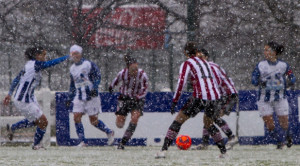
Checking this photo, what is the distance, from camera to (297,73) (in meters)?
14.4

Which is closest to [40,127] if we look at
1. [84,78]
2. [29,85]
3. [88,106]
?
[29,85]

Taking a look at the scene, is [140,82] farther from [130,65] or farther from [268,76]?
[268,76]

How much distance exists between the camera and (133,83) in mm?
11898

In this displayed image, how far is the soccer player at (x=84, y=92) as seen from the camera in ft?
38.1

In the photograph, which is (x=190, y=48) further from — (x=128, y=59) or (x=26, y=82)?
(x=26, y=82)

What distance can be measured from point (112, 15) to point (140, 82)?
340 centimetres

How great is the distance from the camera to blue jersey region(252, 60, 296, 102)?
11.4 meters

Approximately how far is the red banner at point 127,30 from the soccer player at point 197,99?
580 centimetres

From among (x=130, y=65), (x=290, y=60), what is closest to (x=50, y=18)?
(x=130, y=65)

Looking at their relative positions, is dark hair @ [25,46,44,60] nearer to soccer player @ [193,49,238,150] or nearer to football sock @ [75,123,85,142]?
football sock @ [75,123,85,142]

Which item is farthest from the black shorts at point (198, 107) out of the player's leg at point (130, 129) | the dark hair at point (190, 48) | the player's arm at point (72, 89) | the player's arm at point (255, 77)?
the player's arm at point (72, 89)

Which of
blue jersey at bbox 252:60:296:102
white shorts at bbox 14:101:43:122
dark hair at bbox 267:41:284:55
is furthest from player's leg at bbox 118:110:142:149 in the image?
dark hair at bbox 267:41:284:55

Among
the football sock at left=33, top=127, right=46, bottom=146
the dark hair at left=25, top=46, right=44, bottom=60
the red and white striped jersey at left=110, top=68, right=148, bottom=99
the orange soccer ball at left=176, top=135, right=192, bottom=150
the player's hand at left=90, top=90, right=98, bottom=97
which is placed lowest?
the orange soccer ball at left=176, top=135, right=192, bottom=150

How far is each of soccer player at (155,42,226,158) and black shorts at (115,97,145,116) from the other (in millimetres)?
3268
